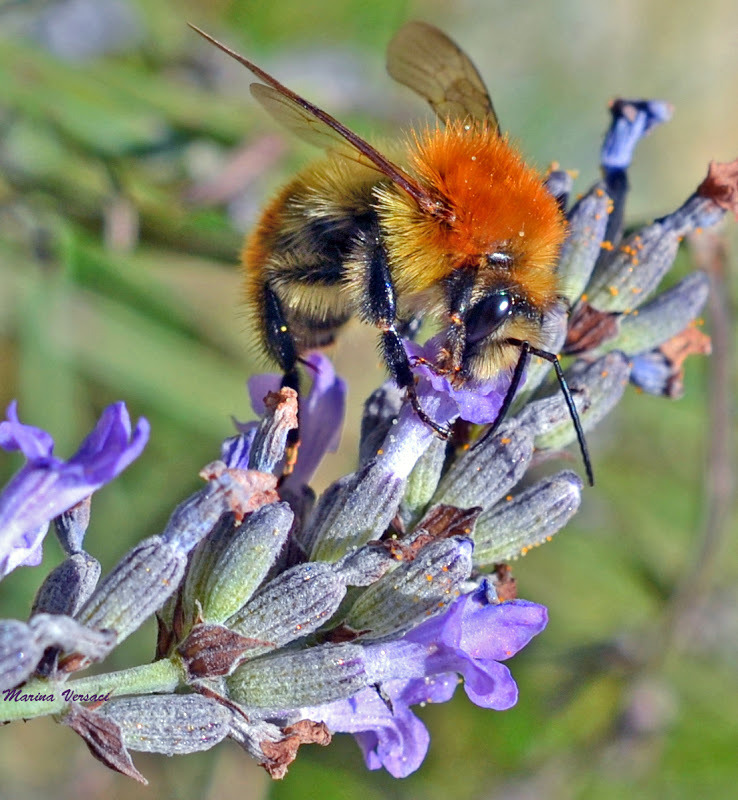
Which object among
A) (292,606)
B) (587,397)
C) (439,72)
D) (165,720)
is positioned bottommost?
(165,720)

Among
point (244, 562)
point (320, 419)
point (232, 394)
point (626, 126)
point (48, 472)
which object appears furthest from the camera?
point (232, 394)

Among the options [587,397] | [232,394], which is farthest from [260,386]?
[232,394]

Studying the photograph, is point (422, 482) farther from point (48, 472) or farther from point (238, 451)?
point (48, 472)

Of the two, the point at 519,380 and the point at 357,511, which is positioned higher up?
the point at 519,380

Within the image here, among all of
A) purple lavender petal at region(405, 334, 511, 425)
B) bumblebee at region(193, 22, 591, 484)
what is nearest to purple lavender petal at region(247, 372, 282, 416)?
bumblebee at region(193, 22, 591, 484)

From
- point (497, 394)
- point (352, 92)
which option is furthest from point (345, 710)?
point (352, 92)

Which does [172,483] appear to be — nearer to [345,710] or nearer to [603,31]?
[345,710]

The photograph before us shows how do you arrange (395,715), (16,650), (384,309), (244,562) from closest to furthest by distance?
1. (16,650)
2. (244,562)
3. (395,715)
4. (384,309)

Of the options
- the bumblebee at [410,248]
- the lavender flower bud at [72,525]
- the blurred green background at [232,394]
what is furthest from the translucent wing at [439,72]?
the lavender flower bud at [72,525]

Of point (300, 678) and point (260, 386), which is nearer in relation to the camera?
point (300, 678)
